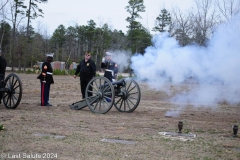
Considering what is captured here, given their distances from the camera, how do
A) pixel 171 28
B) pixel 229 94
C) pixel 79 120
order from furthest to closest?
pixel 171 28 < pixel 229 94 < pixel 79 120

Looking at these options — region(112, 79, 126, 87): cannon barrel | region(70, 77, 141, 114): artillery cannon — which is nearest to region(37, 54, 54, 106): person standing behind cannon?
region(70, 77, 141, 114): artillery cannon

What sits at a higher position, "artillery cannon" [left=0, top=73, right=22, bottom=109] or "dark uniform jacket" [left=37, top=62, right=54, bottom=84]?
"dark uniform jacket" [left=37, top=62, right=54, bottom=84]

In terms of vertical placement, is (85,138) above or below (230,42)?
below

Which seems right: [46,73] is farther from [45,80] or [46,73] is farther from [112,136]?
[112,136]

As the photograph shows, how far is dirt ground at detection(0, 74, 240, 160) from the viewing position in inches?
211

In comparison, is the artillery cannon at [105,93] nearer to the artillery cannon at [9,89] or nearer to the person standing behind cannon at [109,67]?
the person standing behind cannon at [109,67]

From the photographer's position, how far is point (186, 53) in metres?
11.1

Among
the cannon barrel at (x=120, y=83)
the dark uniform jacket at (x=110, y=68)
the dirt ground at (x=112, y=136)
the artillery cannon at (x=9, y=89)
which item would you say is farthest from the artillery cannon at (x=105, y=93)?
the artillery cannon at (x=9, y=89)

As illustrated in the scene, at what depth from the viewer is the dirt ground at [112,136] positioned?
5.36 meters

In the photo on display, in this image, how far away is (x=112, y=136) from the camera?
668cm

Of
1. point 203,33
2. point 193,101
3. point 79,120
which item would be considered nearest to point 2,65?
point 79,120

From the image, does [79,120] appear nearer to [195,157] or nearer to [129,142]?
[129,142]

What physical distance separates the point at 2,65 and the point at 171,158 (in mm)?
7141

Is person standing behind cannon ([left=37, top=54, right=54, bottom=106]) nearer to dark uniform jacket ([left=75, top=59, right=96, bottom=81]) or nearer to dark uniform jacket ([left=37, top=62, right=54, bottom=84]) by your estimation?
dark uniform jacket ([left=37, top=62, right=54, bottom=84])
